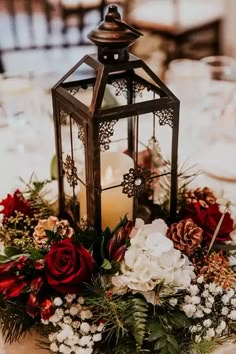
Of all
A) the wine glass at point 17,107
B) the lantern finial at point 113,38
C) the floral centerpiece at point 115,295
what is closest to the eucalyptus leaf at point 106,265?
the floral centerpiece at point 115,295

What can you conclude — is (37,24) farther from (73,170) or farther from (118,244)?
(118,244)

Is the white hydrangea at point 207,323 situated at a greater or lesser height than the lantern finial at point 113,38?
lesser

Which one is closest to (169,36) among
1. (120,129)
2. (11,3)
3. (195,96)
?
(11,3)

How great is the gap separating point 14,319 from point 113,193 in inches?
11.2

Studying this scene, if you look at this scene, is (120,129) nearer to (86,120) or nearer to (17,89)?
(17,89)

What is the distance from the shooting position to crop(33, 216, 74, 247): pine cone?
1071 millimetres

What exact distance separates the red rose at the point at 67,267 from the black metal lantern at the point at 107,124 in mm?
108

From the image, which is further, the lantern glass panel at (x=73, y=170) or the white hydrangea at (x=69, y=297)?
the lantern glass panel at (x=73, y=170)

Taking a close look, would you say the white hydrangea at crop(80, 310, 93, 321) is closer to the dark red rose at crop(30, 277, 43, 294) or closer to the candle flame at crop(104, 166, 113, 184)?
the dark red rose at crop(30, 277, 43, 294)

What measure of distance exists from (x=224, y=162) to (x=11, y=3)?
1648 mm

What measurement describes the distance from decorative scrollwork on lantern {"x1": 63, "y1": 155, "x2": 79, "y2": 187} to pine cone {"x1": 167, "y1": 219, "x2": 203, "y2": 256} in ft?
0.64

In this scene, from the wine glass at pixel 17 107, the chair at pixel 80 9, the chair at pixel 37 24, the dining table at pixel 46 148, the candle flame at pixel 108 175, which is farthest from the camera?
the chair at pixel 80 9

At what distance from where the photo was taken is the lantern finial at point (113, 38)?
1.02m

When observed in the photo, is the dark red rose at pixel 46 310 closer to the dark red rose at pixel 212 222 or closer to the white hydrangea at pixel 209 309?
the white hydrangea at pixel 209 309
